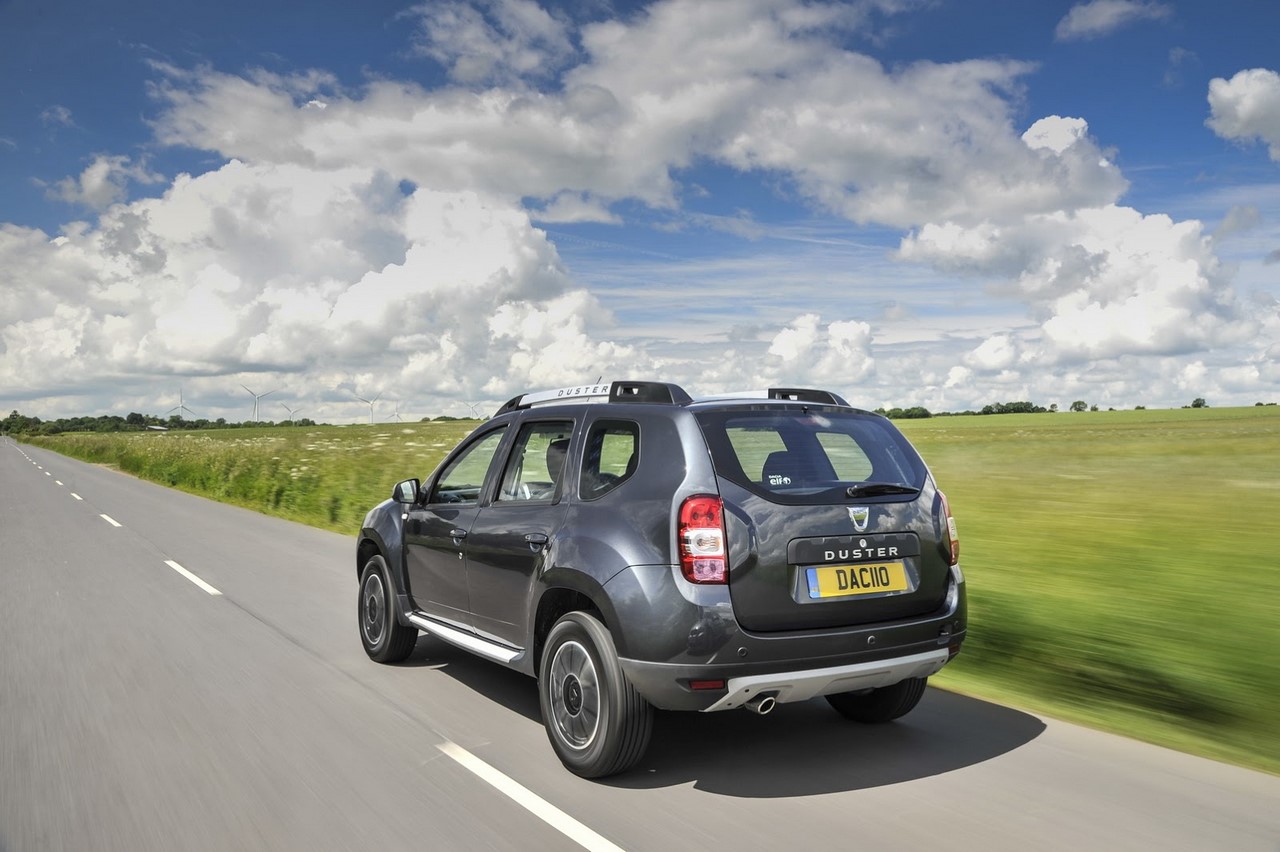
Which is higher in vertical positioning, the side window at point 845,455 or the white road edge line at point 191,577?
the side window at point 845,455

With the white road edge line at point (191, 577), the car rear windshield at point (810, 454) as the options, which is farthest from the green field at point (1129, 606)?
the white road edge line at point (191, 577)

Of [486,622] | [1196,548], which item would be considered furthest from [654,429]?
[1196,548]

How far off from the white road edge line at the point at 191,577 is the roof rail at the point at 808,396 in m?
6.88

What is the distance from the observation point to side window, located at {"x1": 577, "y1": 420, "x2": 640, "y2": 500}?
4.62 meters

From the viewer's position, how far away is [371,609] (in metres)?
6.98

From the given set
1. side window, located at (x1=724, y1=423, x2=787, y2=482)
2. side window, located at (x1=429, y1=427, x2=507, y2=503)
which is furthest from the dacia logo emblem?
side window, located at (x1=429, y1=427, x2=507, y2=503)

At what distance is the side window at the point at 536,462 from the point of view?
17.1ft

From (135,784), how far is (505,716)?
184 cm

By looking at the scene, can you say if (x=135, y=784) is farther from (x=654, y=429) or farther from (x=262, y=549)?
(x=262, y=549)

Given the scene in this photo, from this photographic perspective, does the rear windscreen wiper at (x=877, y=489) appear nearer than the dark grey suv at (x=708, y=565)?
No

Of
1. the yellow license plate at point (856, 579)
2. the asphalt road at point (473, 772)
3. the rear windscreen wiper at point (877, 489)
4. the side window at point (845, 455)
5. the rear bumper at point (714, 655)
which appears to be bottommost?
the asphalt road at point (473, 772)

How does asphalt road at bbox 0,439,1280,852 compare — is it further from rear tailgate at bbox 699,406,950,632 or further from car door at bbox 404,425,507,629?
rear tailgate at bbox 699,406,950,632

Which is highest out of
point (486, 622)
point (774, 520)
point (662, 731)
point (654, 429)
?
point (654, 429)

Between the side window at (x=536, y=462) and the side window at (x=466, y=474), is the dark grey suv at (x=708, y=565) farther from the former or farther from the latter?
the side window at (x=466, y=474)
